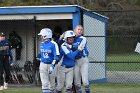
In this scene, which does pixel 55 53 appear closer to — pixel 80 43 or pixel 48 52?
pixel 48 52

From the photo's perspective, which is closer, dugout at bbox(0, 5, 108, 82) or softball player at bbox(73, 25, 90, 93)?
softball player at bbox(73, 25, 90, 93)

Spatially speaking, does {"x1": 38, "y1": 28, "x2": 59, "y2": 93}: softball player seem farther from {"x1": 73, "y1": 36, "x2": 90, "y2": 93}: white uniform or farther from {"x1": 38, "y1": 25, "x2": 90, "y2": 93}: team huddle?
{"x1": 73, "y1": 36, "x2": 90, "y2": 93}: white uniform

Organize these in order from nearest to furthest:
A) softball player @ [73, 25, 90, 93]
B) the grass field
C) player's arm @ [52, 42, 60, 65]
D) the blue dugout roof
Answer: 1. player's arm @ [52, 42, 60, 65]
2. softball player @ [73, 25, 90, 93]
3. the grass field
4. the blue dugout roof

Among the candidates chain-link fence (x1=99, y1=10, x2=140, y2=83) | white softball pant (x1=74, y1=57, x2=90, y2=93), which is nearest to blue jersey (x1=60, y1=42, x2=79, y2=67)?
white softball pant (x1=74, y1=57, x2=90, y2=93)

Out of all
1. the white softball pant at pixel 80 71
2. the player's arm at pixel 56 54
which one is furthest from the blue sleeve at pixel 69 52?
the white softball pant at pixel 80 71

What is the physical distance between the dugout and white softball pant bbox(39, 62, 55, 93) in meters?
3.99

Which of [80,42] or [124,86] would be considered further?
[124,86]

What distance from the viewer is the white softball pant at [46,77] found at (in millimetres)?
14328

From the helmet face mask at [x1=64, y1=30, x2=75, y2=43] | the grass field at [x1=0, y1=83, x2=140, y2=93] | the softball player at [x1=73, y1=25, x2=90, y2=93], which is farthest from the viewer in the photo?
the grass field at [x1=0, y1=83, x2=140, y2=93]

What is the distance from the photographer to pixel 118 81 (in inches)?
834

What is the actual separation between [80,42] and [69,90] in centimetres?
132

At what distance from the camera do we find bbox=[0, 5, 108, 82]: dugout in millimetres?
18984

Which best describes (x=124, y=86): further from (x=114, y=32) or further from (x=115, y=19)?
(x=115, y=19)

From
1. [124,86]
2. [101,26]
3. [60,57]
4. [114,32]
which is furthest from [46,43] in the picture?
[114,32]
